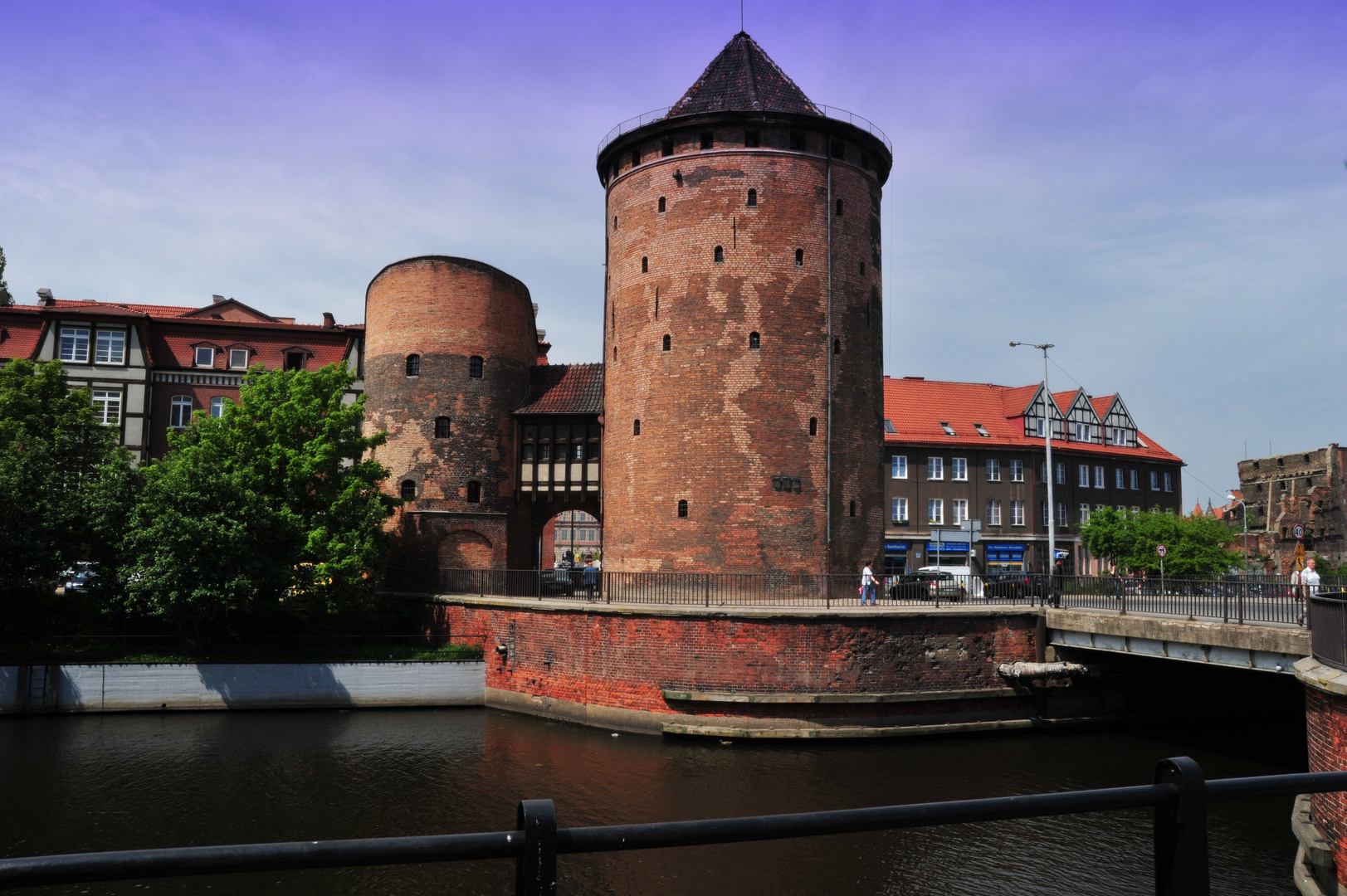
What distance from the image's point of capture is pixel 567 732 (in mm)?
23891

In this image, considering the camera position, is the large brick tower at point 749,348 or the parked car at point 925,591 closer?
the parked car at point 925,591

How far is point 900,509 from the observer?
47.1 metres

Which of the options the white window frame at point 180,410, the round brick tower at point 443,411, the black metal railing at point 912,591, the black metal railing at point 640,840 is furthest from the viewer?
the white window frame at point 180,410

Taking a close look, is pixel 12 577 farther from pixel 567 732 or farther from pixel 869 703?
pixel 869 703

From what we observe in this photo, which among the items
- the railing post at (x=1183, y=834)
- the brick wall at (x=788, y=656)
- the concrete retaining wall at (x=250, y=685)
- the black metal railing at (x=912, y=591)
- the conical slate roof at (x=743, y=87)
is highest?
the conical slate roof at (x=743, y=87)

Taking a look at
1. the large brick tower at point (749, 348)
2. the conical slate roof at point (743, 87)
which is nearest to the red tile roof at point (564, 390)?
the large brick tower at point (749, 348)

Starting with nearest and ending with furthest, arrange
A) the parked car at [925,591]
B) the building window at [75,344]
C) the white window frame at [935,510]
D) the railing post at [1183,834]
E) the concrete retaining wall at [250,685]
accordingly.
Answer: the railing post at [1183,834]
the concrete retaining wall at [250,685]
the parked car at [925,591]
the building window at [75,344]
the white window frame at [935,510]

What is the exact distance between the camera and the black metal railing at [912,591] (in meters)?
20.7

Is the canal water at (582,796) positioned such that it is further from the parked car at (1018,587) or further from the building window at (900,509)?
the building window at (900,509)

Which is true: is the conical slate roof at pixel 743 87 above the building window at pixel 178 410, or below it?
above

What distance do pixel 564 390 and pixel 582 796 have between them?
66.4 feet

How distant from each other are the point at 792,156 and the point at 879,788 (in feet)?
64.3

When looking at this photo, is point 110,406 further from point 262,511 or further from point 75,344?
point 262,511

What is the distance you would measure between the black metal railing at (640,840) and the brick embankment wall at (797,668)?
21.3m
